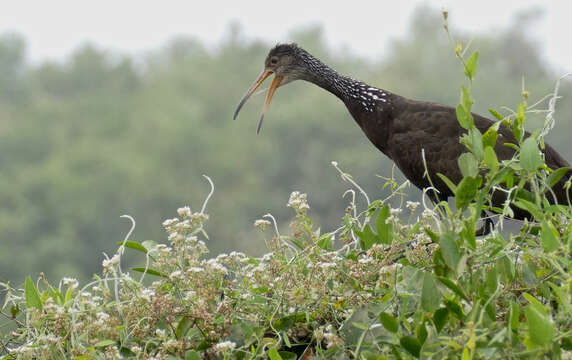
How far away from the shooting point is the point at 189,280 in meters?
2.60

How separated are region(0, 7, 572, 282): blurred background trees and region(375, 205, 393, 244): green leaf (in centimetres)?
3582

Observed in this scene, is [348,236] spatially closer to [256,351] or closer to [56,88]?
[256,351]

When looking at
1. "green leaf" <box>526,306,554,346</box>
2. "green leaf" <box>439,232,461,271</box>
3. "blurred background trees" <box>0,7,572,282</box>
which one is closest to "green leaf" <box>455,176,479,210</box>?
"green leaf" <box>439,232,461,271</box>

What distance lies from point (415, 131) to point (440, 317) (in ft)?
11.7

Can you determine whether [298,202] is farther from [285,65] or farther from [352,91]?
[285,65]

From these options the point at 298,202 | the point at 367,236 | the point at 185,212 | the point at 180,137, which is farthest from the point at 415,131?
the point at 180,137

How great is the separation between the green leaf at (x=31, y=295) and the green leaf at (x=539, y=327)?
1.36 meters

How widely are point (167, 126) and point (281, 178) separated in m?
14.4

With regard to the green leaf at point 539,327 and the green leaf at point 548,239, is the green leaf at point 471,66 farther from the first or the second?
the green leaf at point 539,327

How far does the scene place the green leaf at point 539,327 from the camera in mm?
1798

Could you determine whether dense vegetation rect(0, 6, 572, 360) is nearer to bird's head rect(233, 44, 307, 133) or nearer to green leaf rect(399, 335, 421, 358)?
green leaf rect(399, 335, 421, 358)

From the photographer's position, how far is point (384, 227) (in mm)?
2723

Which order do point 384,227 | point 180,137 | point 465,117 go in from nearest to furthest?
point 465,117, point 384,227, point 180,137

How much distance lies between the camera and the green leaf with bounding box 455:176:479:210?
2072mm
